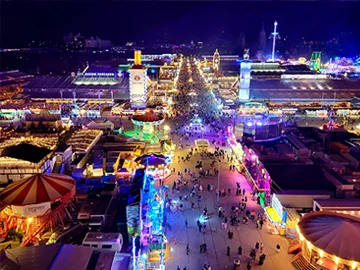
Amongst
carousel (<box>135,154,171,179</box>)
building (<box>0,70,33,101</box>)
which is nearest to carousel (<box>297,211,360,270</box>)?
carousel (<box>135,154,171,179</box>)

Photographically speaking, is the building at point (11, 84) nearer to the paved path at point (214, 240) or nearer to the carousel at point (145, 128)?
the carousel at point (145, 128)

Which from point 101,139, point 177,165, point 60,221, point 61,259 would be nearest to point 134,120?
point 101,139

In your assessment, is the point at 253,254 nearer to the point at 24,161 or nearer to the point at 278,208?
the point at 278,208

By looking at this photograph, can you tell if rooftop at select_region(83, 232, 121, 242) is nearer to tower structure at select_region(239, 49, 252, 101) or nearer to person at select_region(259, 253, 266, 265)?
person at select_region(259, 253, 266, 265)

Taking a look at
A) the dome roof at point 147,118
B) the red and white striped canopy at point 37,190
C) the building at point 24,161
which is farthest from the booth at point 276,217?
the dome roof at point 147,118

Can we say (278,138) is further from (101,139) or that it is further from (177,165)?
(101,139)

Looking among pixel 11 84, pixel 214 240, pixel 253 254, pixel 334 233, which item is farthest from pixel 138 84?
pixel 334 233
